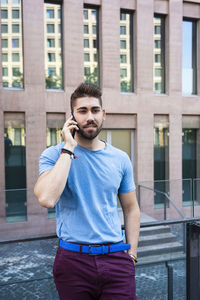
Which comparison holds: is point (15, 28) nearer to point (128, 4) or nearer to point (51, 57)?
point (51, 57)

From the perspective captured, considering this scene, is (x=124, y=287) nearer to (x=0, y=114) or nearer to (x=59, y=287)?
Answer: (x=59, y=287)

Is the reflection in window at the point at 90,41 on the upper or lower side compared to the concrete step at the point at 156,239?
upper

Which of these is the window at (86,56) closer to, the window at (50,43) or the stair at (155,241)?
the window at (50,43)

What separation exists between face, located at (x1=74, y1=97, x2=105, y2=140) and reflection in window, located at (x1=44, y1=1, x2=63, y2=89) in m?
9.21


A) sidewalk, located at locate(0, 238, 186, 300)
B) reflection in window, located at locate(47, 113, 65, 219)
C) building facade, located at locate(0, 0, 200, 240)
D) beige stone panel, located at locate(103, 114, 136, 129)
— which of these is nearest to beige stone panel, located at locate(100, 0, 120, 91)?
building facade, located at locate(0, 0, 200, 240)

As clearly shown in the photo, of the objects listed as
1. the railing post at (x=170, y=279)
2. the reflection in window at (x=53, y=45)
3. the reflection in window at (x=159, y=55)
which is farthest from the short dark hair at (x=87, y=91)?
the reflection in window at (x=159, y=55)

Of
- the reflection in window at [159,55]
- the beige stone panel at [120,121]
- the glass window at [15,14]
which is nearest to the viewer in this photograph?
the glass window at [15,14]

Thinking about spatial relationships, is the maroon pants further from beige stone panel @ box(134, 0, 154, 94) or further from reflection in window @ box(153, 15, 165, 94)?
reflection in window @ box(153, 15, 165, 94)

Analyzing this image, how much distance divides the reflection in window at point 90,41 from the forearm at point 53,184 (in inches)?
384

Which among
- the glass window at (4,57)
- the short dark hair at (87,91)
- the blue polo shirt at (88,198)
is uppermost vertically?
the glass window at (4,57)

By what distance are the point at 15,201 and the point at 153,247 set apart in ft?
14.7

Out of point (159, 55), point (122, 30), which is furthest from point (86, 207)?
point (159, 55)

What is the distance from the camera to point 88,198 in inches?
80.1

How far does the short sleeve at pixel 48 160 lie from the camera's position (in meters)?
2.03
